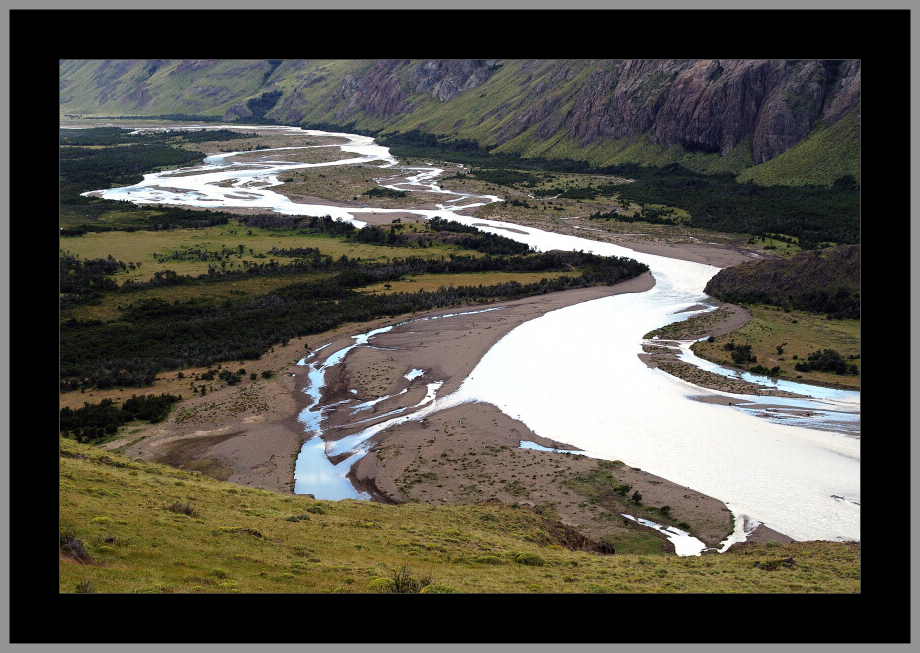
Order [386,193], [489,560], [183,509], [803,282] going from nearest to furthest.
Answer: [489,560], [183,509], [803,282], [386,193]

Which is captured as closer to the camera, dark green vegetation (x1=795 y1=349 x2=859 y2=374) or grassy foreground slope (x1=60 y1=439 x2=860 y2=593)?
grassy foreground slope (x1=60 y1=439 x2=860 y2=593)

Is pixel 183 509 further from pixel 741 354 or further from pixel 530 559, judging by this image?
pixel 741 354

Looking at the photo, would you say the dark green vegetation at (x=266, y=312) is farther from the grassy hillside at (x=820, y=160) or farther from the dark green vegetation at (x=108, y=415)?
the grassy hillside at (x=820, y=160)

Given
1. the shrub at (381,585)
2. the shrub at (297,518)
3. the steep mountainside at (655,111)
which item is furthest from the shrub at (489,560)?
the steep mountainside at (655,111)

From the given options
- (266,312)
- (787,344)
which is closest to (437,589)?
(787,344)

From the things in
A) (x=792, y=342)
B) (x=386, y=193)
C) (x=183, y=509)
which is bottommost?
(x=183, y=509)

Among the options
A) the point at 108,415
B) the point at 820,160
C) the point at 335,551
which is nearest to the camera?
the point at 335,551

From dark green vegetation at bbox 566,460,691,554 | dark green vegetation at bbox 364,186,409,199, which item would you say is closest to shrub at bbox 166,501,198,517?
dark green vegetation at bbox 566,460,691,554

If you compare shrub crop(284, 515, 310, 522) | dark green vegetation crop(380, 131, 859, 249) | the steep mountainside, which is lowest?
shrub crop(284, 515, 310, 522)

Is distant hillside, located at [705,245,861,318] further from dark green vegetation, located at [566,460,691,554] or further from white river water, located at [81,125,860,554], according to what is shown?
dark green vegetation, located at [566,460,691,554]
